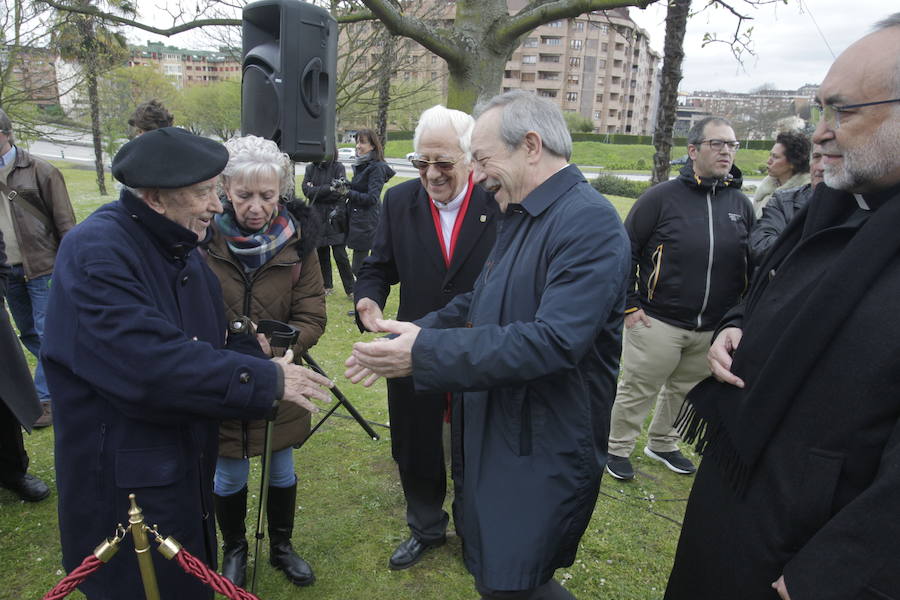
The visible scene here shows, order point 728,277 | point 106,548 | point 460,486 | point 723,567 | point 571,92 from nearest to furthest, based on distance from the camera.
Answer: point 106,548 < point 723,567 < point 460,486 < point 728,277 < point 571,92

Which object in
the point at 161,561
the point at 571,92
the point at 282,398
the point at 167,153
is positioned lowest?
the point at 161,561

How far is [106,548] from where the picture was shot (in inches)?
61.8

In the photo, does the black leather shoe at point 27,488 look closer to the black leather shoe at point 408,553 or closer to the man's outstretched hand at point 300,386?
the black leather shoe at point 408,553

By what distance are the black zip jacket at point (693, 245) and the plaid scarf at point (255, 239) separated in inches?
82.1

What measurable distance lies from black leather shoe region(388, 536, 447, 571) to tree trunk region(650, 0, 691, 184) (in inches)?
255

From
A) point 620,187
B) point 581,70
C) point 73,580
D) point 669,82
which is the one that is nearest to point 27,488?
point 73,580

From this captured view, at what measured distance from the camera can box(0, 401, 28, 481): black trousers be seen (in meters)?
3.40

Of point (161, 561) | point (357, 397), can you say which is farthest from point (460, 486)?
point (357, 397)

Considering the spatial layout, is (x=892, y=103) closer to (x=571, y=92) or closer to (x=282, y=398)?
(x=282, y=398)

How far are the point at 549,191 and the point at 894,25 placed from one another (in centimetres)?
95

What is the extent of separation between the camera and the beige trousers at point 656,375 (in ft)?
12.2

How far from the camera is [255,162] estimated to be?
2.43 metres

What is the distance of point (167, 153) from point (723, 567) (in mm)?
2056

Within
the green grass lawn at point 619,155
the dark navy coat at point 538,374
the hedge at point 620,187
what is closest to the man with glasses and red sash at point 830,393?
the dark navy coat at point 538,374
